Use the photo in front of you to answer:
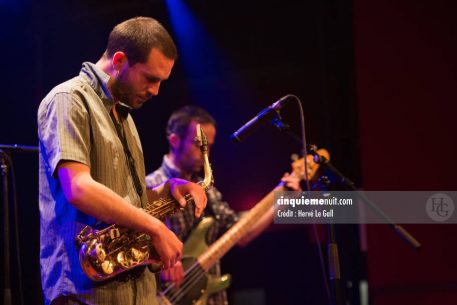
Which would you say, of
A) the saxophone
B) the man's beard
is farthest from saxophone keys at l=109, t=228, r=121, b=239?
the man's beard

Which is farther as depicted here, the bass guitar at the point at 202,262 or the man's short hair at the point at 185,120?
the man's short hair at the point at 185,120

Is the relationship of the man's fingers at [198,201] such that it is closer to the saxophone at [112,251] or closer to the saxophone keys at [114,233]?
the saxophone at [112,251]

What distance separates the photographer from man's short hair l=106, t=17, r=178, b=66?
2.59m

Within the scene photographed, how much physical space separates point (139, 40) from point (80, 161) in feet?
2.19

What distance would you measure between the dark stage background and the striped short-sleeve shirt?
2.89 meters

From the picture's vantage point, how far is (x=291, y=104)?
20.2 feet

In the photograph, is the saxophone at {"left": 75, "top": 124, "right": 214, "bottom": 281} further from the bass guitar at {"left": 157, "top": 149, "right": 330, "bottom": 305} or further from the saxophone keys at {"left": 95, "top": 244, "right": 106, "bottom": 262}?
the bass guitar at {"left": 157, "top": 149, "right": 330, "bottom": 305}

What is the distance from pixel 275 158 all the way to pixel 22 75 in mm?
2731

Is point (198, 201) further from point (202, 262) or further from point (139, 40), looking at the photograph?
point (202, 262)

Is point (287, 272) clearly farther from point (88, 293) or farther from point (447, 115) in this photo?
point (88, 293)

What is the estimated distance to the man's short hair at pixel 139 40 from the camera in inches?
102

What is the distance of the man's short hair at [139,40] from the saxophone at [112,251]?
0.76 m

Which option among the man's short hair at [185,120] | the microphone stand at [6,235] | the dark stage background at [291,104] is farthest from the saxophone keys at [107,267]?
the dark stage background at [291,104]

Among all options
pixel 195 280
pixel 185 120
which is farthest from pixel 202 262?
pixel 185 120
